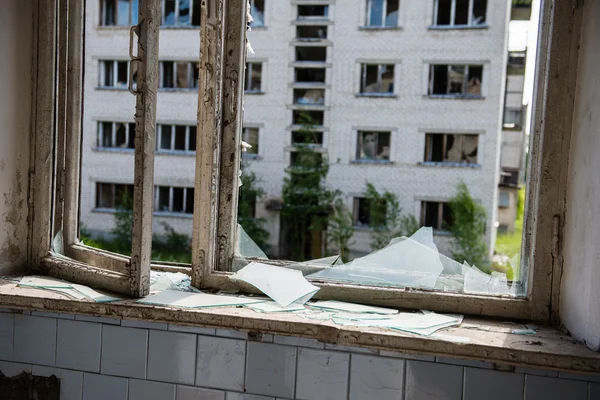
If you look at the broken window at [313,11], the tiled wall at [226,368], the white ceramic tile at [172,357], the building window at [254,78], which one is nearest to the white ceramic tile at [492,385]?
the tiled wall at [226,368]

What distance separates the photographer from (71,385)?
1.26 meters

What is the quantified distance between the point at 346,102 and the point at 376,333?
12.5m

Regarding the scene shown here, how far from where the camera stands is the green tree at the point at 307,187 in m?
13.0

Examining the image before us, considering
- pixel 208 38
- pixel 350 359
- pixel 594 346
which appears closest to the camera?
pixel 594 346

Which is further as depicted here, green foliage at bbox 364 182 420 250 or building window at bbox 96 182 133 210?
building window at bbox 96 182 133 210

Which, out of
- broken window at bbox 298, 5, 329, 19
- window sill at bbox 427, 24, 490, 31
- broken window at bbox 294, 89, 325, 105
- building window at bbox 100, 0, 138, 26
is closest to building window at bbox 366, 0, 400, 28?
window sill at bbox 427, 24, 490, 31

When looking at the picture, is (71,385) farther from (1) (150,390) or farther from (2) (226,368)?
(2) (226,368)

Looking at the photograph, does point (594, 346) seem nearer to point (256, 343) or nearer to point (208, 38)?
point (256, 343)

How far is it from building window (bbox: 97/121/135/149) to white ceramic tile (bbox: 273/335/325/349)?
42.3 feet

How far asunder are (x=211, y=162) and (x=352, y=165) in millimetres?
11989

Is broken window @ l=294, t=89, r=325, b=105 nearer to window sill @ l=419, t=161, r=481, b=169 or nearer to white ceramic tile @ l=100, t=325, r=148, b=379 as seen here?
window sill @ l=419, t=161, r=481, b=169

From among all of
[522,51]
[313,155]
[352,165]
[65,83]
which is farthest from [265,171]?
[65,83]

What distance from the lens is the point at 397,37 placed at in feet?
41.4

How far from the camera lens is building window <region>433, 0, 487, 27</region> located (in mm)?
12016
